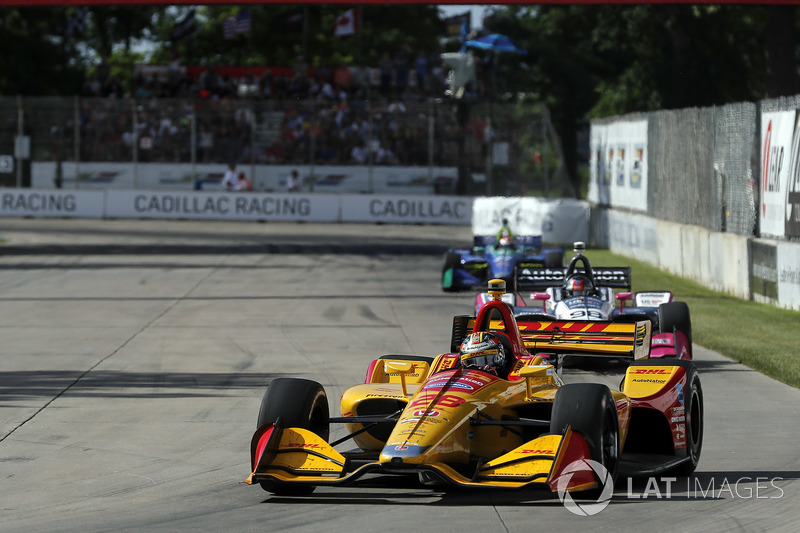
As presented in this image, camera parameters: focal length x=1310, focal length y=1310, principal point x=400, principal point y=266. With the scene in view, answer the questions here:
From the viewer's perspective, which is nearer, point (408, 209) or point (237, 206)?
point (408, 209)

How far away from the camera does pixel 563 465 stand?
23.7 feet

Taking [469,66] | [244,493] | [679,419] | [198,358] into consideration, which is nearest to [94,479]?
[244,493]

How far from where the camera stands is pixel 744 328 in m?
16.5

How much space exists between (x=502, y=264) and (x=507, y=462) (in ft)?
44.2

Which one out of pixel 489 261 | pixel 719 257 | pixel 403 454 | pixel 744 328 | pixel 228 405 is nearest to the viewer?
pixel 403 454

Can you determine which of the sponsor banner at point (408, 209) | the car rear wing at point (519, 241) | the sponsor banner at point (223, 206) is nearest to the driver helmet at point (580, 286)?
the car rear wing at point (519, 241)

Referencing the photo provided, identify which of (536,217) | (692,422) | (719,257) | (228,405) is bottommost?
(228,405)

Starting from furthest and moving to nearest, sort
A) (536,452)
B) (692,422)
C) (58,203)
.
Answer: (58,203) < (692,422) < (536,452)

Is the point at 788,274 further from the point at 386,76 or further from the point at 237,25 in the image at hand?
the point at 237,25

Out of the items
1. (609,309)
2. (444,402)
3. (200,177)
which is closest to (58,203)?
(200,177)

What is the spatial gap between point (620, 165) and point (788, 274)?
48.5ft

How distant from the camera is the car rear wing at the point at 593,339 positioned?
11.2 meters

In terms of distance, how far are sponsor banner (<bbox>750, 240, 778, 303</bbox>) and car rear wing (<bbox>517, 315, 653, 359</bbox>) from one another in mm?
7776

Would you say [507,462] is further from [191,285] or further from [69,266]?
[69,266]
